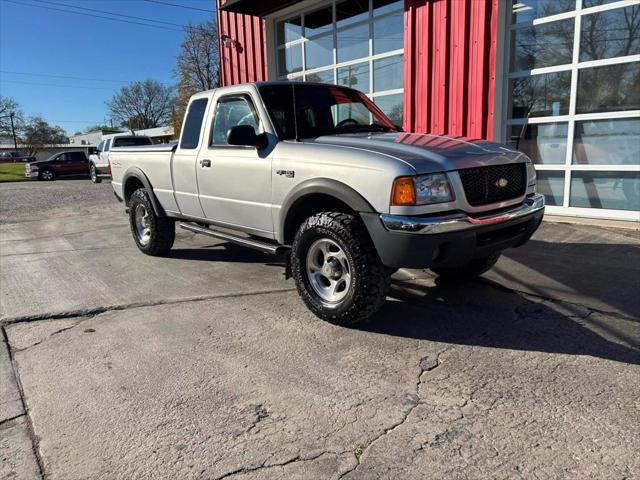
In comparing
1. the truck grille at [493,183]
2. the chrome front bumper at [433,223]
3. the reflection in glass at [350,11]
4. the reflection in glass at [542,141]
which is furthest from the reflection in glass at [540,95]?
the chrome front bumper at [433,223]

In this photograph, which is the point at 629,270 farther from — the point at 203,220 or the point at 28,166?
the point at 28,166

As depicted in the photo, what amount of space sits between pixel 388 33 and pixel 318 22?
89.5 inches

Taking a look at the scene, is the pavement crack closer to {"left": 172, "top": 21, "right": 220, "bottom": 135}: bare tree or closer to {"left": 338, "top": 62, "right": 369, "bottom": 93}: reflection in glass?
{"left": 338, "top": 62, "right": 369, "bottom": 93}: reflection in glass

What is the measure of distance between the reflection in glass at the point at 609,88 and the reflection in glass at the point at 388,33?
10.9 feet

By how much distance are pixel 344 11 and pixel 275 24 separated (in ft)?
7.70

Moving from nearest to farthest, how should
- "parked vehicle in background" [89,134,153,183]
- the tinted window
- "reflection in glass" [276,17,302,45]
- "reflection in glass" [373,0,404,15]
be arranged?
"reflection in glass" [373,0,404,15], "reflection in glass" [276,17,302,45], the tinted window, "parked vehicle in background" [89,134,153,183]

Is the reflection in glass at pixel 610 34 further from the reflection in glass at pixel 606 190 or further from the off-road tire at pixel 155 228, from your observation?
the off-road tire at pixel 155 228

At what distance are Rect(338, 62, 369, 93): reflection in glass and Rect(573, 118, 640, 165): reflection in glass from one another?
4194mm

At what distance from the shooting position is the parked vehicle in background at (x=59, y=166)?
87.4ft

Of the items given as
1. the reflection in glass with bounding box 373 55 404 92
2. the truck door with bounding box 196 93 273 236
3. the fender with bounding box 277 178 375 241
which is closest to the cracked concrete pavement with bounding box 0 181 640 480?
the truck door with bounding box 196 93 273 236

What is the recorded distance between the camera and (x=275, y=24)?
11.9 meters

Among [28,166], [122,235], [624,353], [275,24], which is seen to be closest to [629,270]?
[624,353]

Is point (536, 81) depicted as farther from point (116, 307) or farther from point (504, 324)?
point (116, 307)

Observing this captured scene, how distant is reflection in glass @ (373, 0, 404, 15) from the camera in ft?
29.8
